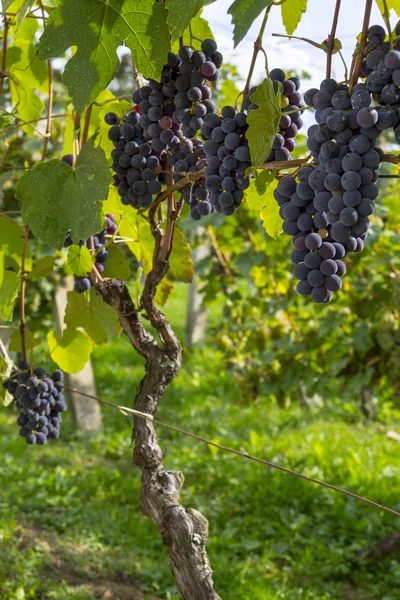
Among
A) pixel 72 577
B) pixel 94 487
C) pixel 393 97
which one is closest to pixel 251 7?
pixel 393 97

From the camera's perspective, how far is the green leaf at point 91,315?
64.3 inches

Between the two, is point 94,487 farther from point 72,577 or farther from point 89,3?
point 89,3

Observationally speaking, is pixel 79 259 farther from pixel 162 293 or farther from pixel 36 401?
pixel 36 401

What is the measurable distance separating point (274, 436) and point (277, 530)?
4.37 ft

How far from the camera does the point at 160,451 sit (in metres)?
1.47

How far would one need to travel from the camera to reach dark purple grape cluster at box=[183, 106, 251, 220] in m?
0.97

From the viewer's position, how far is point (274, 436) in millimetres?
4902

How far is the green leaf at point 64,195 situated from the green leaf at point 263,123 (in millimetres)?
305

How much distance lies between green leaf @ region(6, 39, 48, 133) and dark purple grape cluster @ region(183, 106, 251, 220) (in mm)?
842

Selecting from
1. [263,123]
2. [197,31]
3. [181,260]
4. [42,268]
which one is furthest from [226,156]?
[42,268]

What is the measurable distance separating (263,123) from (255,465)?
3.56 m

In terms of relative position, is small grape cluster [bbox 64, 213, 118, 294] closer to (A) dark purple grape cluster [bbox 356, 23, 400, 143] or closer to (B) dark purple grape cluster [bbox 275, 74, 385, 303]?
(B) dark purple grape cluster [bbox 275, 74, 385, 303]

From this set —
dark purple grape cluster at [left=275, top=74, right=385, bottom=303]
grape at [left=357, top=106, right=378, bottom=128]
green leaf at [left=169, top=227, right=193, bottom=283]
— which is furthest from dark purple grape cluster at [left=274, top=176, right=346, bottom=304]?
green leaf at [left=169, top=227, right=193, bottom=283]

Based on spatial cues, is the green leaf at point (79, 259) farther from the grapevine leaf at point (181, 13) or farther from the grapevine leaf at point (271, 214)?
the grapevine leaf at point (181, 13)
